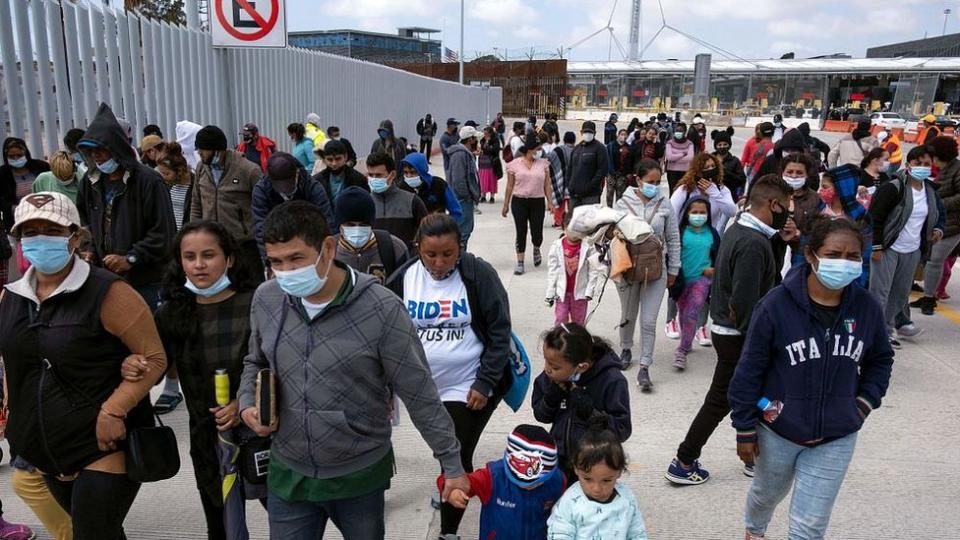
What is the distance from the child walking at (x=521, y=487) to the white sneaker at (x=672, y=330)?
4.12 meters

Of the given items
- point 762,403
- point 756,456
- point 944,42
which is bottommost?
point 756,456

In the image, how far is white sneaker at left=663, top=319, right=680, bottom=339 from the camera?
262 inches

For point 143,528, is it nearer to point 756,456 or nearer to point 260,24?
point 756,456

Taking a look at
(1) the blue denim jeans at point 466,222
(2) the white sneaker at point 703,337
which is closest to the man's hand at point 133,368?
(1) the blue denim jeans at point 466,222

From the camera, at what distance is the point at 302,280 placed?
90.0 inches

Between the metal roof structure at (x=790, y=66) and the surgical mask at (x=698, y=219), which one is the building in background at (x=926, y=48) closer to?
the metal roof structure at (x=790, y=66)

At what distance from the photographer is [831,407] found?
2854 millimetres

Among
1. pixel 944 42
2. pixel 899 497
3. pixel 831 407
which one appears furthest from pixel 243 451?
pixel 944 42

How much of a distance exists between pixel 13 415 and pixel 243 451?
0.88m

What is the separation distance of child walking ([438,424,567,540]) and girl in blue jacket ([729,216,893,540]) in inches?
35.5

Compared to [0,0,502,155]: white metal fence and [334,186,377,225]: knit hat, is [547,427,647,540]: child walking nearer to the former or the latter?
[334,186,377,225]: knit hat

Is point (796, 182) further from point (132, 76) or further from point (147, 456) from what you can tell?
point (132, 76)

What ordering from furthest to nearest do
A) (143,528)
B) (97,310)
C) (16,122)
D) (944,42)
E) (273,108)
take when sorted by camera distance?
(944,42), (273,108), (16,122), (143,528), (97,310)

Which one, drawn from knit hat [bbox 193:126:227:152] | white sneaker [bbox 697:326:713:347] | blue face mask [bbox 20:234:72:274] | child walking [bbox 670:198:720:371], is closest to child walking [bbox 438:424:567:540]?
blue face mask [bbox 20:234:72:274]
